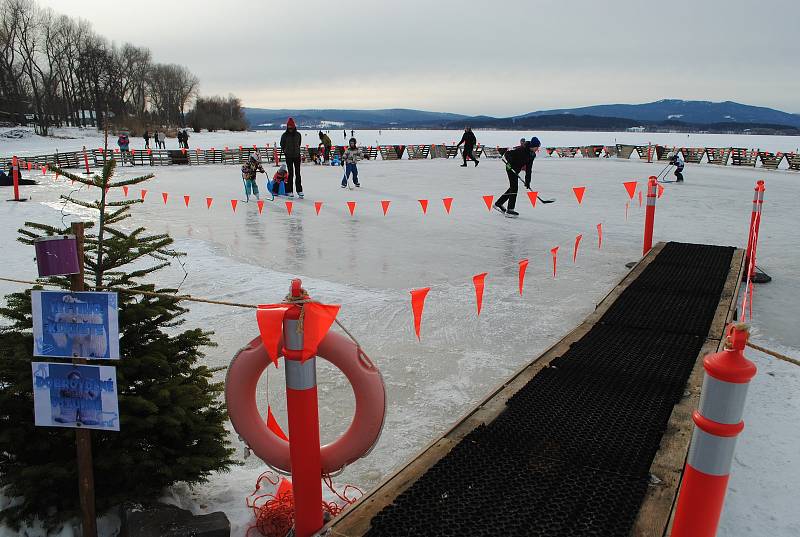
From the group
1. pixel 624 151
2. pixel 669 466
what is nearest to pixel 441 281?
pixel 669 466

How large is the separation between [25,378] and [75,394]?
41 centimetres

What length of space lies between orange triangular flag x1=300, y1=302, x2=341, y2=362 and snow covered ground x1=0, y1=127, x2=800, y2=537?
1238mm

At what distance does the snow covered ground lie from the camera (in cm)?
386

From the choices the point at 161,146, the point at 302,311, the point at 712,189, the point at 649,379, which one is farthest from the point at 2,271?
the point at 161,146

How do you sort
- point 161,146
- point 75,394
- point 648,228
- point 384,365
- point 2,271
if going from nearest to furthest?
point 75,394
point 384,365
point 2,271
point 648,228
point 161,146

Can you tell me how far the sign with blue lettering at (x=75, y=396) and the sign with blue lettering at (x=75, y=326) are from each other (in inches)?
2.8

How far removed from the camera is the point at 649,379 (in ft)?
13.5

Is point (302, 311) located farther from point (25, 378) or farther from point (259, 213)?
point (259, 213)

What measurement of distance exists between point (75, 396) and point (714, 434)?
2647 millimetres

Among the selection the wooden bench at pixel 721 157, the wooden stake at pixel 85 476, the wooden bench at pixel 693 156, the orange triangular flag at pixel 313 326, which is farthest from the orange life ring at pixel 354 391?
the wooden bench at pixel 693 156

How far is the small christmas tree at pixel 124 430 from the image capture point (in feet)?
9.45

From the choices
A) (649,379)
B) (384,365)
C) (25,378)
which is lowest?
(384,365)

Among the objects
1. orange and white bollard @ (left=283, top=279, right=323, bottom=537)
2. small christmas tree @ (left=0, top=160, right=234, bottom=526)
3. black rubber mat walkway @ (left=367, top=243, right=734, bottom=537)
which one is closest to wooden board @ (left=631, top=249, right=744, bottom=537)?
black rubber mat walkway @ (left=367, top=243, right=734, bottom=537)

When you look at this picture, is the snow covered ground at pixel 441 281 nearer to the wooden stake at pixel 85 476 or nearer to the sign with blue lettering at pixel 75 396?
the wooden stake at pixel 85 476
